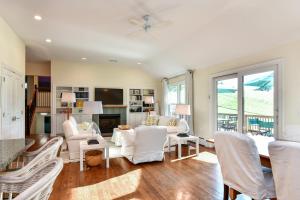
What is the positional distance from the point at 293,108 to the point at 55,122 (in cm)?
728

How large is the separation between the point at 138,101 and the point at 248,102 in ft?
16.3

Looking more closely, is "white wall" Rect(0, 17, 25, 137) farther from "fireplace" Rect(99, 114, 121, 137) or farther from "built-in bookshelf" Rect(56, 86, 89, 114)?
"fireplace" Rect(99, 114, 121, 137)

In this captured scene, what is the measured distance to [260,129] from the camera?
4.23 meters

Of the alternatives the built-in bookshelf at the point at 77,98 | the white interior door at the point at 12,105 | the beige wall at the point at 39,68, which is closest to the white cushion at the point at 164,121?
the built-in bookshelf at the point at 77,98

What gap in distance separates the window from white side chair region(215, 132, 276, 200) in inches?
203

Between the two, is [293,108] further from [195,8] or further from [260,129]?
[195,8]

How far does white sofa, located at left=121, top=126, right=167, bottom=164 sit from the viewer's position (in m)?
3.95

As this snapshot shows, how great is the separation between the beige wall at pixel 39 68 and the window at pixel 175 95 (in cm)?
517

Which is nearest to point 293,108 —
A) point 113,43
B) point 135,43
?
point 135,43

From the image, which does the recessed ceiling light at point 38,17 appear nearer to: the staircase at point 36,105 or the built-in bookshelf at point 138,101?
the staircase at point 36,105

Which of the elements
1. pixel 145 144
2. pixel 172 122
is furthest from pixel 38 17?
pixel 172 122

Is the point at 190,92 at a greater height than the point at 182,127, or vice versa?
the point at 190,92

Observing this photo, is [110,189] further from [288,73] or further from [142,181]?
[288,73]

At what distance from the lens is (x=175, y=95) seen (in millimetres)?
7980
